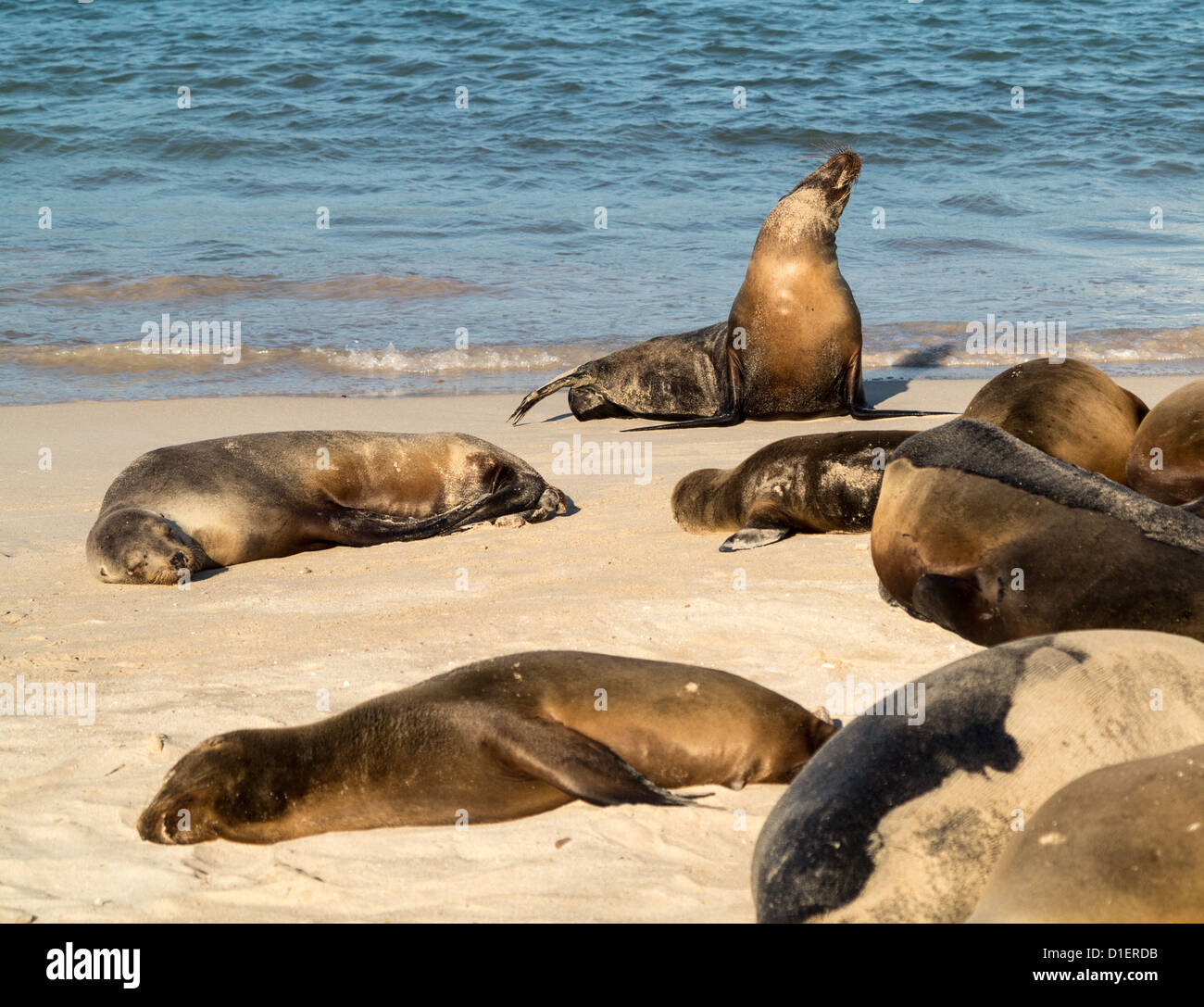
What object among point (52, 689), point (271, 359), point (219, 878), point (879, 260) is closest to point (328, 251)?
point (271, 359)

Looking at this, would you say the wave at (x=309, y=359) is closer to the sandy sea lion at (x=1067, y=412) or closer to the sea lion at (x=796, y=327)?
the sea lion at (x=796, y=327)

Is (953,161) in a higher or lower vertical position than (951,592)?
lower

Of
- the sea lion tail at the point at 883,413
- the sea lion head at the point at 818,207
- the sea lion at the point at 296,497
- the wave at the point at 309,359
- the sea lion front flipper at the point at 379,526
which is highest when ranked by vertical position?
the sea lion head at the point at 818,207

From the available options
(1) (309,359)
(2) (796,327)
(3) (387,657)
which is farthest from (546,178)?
(3) (387,657)

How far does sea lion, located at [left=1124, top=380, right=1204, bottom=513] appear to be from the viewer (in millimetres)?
4879

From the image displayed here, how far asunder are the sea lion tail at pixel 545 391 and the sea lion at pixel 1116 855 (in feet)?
21.9

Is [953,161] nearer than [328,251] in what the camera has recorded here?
No

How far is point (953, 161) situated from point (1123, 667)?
654 inches

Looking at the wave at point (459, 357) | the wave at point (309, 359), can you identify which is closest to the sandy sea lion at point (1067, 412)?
the wave at point (459, 357)

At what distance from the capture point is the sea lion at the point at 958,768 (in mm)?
2240

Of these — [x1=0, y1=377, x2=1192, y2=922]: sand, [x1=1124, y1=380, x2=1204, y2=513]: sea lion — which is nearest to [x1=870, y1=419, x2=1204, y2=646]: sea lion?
[x1=0, y1=377, x2=1192, y2=922]: sand

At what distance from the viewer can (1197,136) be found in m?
18.8
